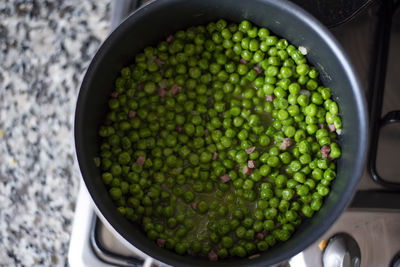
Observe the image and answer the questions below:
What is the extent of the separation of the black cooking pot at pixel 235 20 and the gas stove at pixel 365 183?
8cm

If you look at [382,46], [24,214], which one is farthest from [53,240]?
[382,46]

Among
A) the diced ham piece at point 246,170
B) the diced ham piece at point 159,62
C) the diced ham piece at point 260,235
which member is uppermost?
the diced ham piece at point 159,62

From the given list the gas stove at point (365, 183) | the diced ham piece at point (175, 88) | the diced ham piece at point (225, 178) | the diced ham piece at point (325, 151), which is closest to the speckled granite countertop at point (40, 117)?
the gas stove at point (365, 183)

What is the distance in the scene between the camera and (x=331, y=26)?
112 centimetres

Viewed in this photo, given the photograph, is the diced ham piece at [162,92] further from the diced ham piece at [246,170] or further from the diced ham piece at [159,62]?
the diced ham piece at [246,170]

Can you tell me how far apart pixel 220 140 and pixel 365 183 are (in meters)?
0.40

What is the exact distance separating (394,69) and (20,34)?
1075mm

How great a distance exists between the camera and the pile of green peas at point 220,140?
3.65 feet

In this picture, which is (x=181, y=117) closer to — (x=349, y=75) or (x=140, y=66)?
(x=140, y=66)

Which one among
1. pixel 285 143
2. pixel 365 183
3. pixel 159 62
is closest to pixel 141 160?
pixel 159 62

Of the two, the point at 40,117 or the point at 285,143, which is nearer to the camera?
the point at 285,143

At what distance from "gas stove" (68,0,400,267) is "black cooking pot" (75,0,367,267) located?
79mm

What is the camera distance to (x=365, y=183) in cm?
115

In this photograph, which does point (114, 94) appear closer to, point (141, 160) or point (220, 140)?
point (141, 160)
